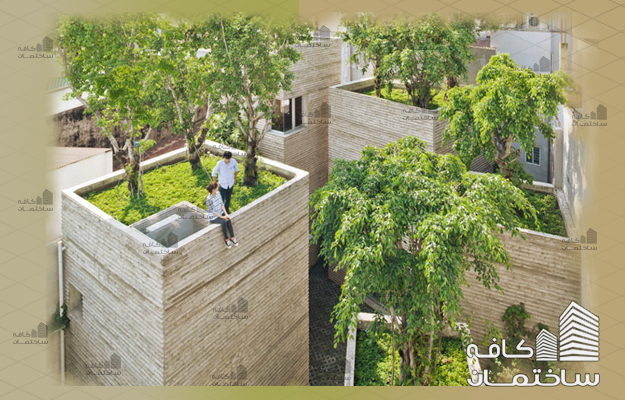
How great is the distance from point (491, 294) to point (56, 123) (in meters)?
13.4

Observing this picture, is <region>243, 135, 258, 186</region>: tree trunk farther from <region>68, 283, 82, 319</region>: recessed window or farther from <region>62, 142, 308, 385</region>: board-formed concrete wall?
<region>68, 283, 82, 319</region>: recessed window

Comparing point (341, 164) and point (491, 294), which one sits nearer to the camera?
point (341, 164)

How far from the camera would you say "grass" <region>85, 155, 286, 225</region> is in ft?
38.8

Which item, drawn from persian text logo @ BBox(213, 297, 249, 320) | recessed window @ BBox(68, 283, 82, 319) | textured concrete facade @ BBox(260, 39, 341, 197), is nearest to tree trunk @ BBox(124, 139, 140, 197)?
recessed window @ BBox(68, 283, 82, 319)

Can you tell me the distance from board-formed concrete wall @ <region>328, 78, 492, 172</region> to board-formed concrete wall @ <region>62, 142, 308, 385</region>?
486 centimetres

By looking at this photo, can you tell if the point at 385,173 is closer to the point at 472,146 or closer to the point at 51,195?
the point at 472,146

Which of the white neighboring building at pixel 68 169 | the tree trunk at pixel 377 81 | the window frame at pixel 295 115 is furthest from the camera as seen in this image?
the window frame at pixel 295 115

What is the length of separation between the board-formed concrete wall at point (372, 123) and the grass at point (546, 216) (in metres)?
2.97

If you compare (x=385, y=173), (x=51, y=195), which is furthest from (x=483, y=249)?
(x=51, y=195)

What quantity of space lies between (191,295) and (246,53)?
5.19 metres

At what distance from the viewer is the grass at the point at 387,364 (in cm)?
1102

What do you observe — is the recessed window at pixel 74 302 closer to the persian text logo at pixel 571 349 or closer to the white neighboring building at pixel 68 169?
the white neighboring building at pixel 68 169

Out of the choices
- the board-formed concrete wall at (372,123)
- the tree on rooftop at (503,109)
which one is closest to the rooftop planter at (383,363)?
the tree on rooftop at (503,109)

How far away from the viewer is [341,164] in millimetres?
9422
